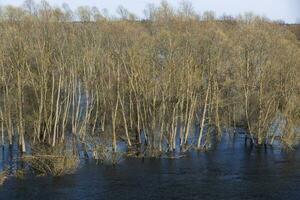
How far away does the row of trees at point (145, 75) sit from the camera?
144ft

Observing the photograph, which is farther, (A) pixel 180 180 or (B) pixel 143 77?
(B) pixel 143 77

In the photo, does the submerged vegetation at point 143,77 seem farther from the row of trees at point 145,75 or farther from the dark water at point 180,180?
the dark water at point 180,180

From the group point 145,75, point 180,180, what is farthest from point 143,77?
point 180,180

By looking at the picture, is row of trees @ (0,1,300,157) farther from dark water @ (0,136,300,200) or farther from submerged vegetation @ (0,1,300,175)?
dark water @ (0,136,300,200)

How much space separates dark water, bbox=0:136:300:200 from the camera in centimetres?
3183

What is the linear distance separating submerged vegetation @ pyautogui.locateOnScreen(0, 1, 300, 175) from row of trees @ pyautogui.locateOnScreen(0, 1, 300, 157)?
0.35 feet

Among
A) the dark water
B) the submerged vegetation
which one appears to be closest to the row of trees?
the submerged vegetation

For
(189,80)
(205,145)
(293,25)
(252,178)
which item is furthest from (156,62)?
(293,25)

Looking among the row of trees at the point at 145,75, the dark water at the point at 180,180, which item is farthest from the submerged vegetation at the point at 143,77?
the dark water at the point at 180,180

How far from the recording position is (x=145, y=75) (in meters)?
44.1

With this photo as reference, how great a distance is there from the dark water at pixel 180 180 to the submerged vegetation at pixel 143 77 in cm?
295

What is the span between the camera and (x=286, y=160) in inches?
1614

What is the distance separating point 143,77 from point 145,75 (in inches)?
13.8

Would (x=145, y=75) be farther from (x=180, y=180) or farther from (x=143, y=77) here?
(x=180, y=180)
